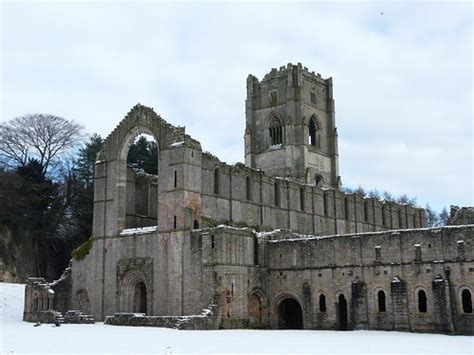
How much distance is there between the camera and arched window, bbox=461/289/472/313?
35.4 metres

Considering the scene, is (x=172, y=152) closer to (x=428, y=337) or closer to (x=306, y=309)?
(x=306, y=309)

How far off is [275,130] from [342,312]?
3963 cm

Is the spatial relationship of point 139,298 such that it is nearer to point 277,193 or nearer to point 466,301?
point 277,193

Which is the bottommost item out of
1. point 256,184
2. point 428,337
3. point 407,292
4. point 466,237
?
point 428,337

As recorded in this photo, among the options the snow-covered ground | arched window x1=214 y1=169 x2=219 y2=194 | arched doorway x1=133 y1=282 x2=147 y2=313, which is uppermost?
arched window x1=214 y1=169 x2=219 y2=194

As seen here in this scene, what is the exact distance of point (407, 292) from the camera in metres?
37.5

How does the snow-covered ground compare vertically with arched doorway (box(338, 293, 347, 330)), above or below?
below

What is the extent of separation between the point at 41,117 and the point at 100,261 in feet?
80.9

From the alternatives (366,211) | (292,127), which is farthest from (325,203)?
(292,127)

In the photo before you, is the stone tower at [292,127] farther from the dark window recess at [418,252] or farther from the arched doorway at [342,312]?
the dark window recess at [418,252]

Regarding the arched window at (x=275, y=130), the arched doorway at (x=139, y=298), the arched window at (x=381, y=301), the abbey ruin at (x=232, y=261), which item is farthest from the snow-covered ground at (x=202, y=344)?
the arched window at (x=275, y=130)

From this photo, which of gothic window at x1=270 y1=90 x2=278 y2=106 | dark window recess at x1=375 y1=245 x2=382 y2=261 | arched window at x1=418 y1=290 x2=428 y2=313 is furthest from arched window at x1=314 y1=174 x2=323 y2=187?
arched window at x1=418 y1=290 x2=428 y2=313

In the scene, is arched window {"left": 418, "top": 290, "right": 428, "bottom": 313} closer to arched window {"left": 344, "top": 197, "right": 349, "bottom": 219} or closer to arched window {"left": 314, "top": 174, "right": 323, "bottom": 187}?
arched window {"left": 344, "top": 197, "right": 349, "bottom": 219}

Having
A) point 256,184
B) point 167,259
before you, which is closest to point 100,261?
point 167,259
